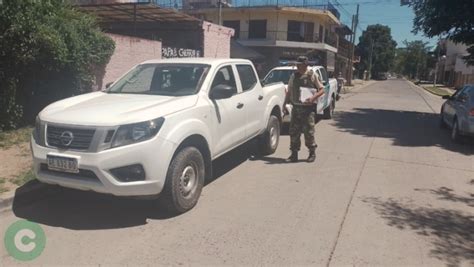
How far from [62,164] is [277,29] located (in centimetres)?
3946

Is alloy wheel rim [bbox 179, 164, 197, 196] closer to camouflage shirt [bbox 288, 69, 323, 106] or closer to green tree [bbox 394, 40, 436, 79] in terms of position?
camouflage shirt [bbox 288, 69, 323, 106]

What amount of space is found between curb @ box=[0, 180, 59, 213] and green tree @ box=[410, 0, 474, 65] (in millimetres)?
11682

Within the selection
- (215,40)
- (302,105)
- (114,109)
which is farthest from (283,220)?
(215,40)

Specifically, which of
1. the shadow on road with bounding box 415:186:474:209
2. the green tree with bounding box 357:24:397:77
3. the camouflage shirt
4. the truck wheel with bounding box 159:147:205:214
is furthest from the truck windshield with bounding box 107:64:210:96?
the green tree with bounding box 357:24:397:77

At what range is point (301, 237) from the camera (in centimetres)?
470

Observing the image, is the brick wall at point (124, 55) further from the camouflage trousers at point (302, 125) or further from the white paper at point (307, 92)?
the white paper at point (307, 92)

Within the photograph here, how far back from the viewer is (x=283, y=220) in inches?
203

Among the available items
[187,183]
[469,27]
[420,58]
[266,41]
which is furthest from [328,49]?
[420,58]

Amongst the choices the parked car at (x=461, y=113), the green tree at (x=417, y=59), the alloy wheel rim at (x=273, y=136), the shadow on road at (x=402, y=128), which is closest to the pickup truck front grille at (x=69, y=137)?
the alloy wheel rim at (x=273, y=136)

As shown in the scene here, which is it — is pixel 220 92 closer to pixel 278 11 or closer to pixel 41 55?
pixel 41 55

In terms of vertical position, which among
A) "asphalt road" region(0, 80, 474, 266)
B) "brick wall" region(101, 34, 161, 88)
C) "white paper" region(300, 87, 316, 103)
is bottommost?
"asphalt road" region(0, 80, 474, 266)

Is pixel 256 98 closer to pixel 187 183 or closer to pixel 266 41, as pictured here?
pixel 187 183

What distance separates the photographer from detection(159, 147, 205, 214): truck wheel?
499cm

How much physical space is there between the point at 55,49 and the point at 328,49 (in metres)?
39.3
